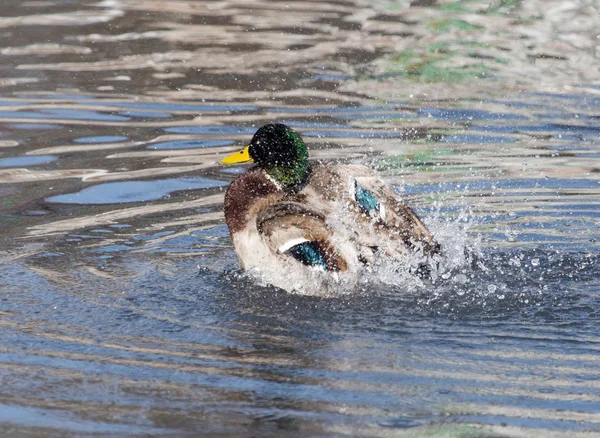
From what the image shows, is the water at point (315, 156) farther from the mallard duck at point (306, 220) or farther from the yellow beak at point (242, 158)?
the yellow beak at point (242, 158)

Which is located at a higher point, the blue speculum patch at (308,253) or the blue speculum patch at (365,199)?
the blue speculum patch at (365,199)

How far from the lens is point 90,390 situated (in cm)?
475

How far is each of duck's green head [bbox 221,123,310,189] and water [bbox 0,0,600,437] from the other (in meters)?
0.63

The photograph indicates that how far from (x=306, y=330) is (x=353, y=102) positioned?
5.49 metres

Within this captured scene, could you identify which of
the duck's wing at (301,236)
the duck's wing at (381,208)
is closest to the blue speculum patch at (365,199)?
the duck's wing at (381,208)

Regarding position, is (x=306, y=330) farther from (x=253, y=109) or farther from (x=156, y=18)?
(x=156, y=18)

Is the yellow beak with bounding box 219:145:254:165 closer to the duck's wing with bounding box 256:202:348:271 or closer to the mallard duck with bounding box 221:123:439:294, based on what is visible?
the mallard duck with bounding box 221:123:439:294

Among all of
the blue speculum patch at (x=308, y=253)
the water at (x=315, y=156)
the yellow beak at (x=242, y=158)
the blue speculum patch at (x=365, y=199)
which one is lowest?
the water at (x=315, y=156)

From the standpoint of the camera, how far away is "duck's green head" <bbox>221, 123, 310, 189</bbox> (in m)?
6.37

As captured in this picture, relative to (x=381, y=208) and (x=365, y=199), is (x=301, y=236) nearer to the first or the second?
(x=365, y=199)

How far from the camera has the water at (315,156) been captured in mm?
4691

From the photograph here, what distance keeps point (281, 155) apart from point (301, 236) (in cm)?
59

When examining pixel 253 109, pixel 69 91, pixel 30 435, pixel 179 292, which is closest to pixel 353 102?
Answer: pixel 253 109

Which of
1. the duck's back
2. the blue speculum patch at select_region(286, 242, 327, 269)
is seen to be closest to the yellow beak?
the duck's back
